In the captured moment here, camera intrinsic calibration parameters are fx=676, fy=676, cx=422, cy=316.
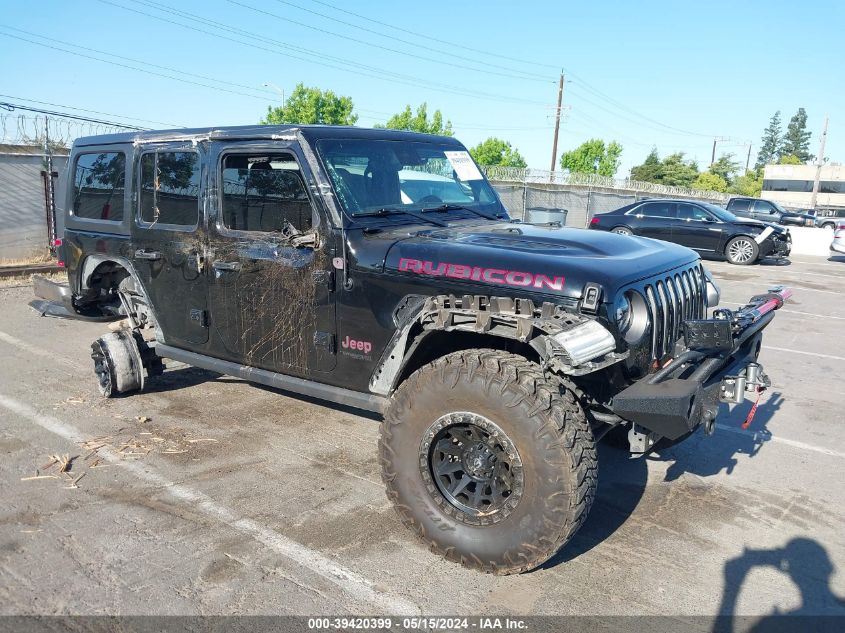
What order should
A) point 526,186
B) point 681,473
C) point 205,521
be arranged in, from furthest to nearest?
point 526,186, point 681,473, point 205,521

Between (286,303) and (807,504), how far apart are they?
342 cm

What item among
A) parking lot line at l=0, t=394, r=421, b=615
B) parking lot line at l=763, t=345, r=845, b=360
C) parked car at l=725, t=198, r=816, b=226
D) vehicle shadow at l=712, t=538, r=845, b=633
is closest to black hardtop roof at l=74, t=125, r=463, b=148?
parking lot line at l=0, t=394, r=421, b=615

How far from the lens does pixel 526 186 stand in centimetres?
2238

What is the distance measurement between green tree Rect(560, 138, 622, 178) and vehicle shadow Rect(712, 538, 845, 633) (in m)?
73.3

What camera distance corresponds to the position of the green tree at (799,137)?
119 m

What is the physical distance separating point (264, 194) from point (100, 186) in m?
2.09

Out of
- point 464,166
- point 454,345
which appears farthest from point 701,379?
point 464,166

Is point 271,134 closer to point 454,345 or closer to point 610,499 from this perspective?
point 454,345

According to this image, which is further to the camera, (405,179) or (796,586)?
(405,179)

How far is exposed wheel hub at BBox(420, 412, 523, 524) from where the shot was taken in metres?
3.09

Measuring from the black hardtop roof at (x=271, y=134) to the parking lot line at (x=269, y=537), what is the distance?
2223 millimetres

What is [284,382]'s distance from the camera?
4.30 meters

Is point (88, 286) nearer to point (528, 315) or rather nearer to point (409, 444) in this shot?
point (409, 444)

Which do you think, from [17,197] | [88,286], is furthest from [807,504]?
[17,197]
